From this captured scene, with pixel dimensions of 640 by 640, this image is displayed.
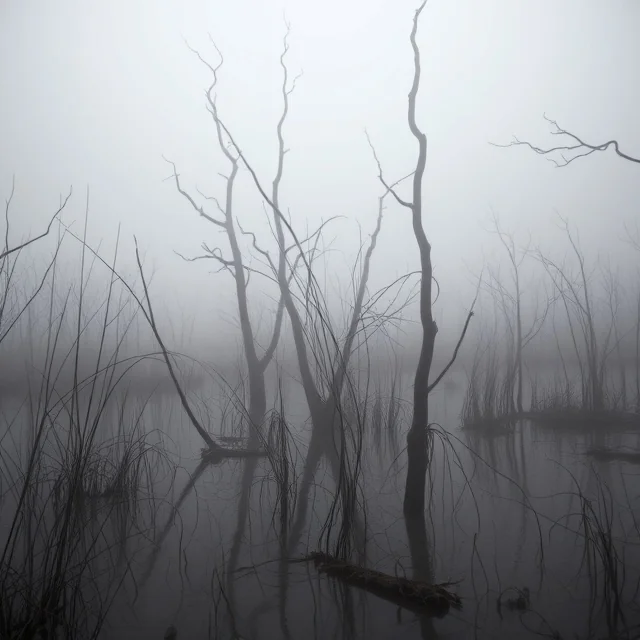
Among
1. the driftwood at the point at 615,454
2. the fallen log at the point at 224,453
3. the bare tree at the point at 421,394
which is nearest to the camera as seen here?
the bare tree at the point at 421,394

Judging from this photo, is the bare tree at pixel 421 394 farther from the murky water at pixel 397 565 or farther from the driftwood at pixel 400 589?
the driftwood at pixel 400 589

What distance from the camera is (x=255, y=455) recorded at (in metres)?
3.55

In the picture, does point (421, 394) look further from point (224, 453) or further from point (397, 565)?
point (224, 453)

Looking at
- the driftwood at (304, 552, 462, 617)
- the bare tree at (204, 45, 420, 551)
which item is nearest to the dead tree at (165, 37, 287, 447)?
the bare tree at (204, 45, 420, 551)

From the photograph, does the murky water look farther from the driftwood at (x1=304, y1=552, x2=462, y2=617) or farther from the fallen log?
the fallen log

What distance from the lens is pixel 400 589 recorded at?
137 cm

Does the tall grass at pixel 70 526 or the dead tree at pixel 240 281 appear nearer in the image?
the tall grass at pixel 70 526

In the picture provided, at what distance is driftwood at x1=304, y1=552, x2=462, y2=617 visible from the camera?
Answer: 1318 millimetres

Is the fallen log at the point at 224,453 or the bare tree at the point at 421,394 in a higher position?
the bare tree at the point at 421,394

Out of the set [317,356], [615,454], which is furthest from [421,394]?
[615,454]

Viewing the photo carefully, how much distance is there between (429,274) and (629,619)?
139 centimetres

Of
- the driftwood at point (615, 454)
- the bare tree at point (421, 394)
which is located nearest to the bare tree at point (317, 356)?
the bare tree at point (421, 394)

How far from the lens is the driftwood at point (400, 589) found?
1318 millimetres

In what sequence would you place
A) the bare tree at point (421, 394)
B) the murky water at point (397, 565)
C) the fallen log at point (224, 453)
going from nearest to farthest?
the murky water at point (397, 565) → the bare tree at point (421, 394) → the fallen log at point (224, 453)
